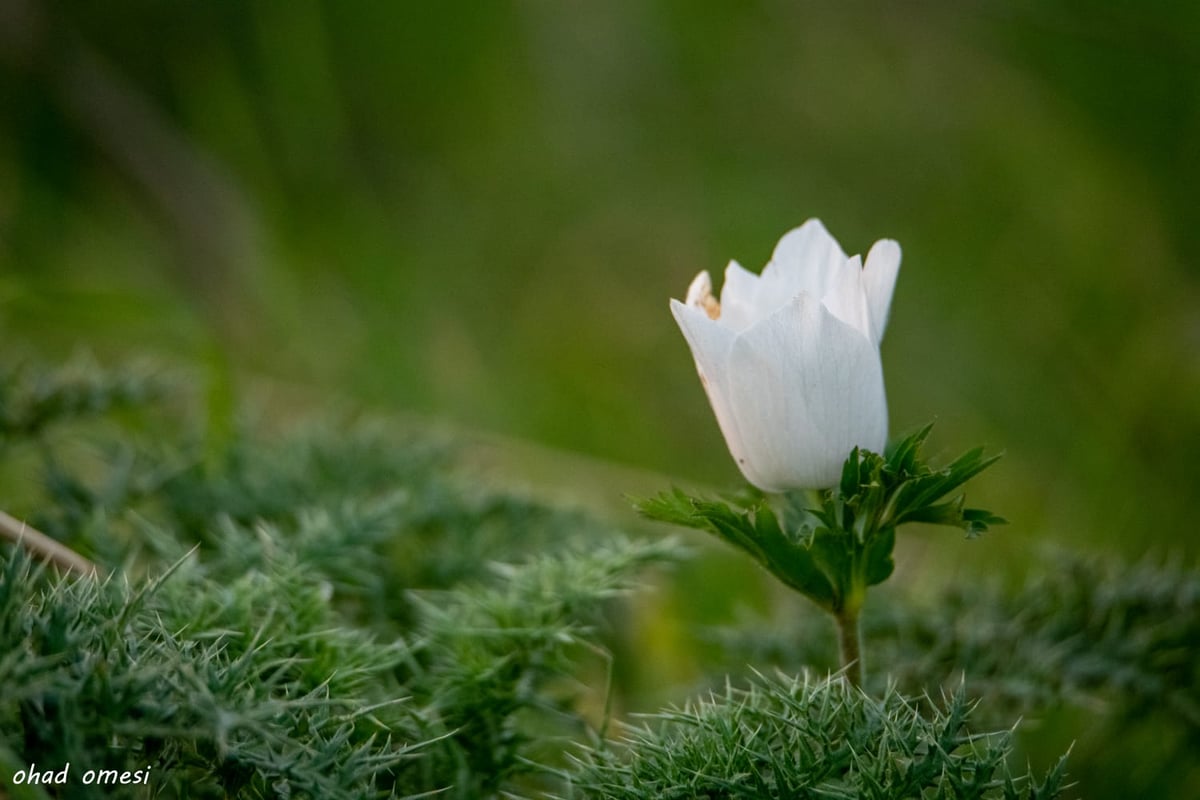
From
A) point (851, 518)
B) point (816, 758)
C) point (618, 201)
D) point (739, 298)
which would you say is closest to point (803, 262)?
point (739, 298)

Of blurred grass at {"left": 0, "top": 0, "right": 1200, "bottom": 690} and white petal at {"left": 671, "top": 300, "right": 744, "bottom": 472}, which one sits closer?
white petal at {"left": 671, "top": 300, "right": 744, "bottom": 472}

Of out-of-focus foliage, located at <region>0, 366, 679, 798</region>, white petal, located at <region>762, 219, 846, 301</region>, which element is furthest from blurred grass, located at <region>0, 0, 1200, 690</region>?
white petal, located at <region>762, 219, 846, 301</region>

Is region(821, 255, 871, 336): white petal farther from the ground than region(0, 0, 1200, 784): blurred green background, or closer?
closer

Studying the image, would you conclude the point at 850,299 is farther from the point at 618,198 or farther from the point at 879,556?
the point at 618,198

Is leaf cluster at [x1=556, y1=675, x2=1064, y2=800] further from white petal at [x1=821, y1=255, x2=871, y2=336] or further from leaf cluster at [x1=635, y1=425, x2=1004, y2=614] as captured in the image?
white petal at [x1=821, y1=255, x2=871, y2=336]

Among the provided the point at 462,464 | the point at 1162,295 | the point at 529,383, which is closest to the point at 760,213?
the point at 529,383

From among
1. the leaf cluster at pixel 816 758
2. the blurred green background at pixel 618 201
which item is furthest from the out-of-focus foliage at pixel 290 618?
the blurred green background at pixel 618 201

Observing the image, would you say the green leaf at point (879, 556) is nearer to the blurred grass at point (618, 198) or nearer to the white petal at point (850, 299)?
the white petal at point (850, 299)
